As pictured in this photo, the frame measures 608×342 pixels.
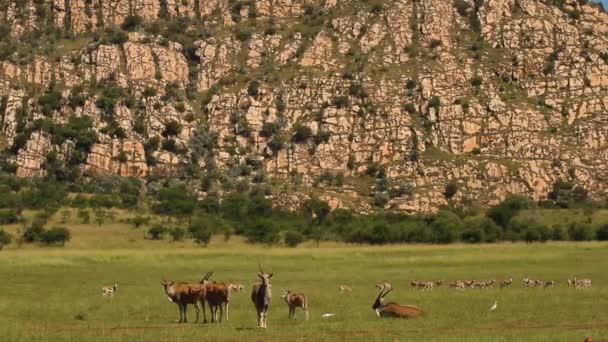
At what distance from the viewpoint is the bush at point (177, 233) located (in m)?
98.1

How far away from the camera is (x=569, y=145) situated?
140m

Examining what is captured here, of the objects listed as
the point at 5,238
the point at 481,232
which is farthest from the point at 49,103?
the point at 481,232

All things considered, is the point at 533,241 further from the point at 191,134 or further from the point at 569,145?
the point at 191,134

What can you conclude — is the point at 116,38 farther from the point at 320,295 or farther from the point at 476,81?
the point at 320,295

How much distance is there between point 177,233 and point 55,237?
13.1m

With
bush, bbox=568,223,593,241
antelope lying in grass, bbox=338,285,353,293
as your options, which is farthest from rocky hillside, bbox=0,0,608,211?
antelope lying in grass, bbox=338,285,353,293

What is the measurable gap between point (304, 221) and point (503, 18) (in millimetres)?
66210

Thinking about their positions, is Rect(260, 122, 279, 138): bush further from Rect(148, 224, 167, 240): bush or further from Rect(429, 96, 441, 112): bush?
Rect(148, 224, 167, 240): bush

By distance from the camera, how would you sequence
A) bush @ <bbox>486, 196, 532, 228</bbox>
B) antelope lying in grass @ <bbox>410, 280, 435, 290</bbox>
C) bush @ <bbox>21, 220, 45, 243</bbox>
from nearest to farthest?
antelope lying in grass @ <bbox>410, 280, 435, 290</bbox> → bush @ <bbox>21, 220, 45, 243</bbox> → bush @ <bbox>486, 196, 532, 228</bbox>

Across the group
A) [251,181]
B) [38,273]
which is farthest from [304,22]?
[38,273]

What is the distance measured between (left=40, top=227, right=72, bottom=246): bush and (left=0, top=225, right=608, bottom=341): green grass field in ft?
7.20

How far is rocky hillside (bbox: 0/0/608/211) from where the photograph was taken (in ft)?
454

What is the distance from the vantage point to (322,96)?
151125 mm

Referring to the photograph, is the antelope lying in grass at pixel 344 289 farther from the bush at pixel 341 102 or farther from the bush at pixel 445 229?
the bush at pixel 341 102
